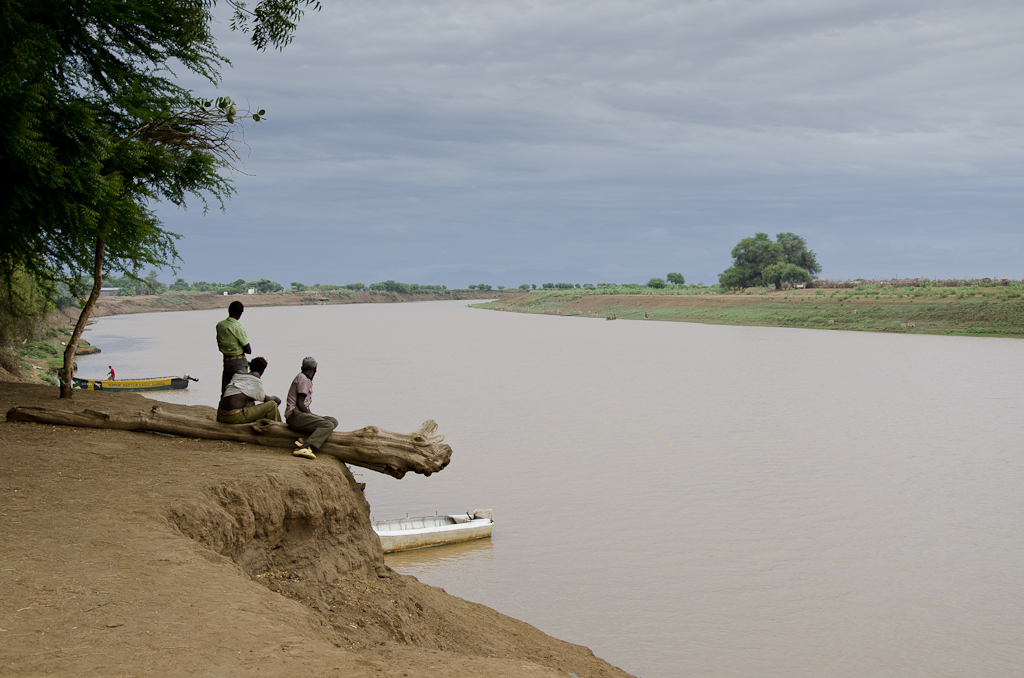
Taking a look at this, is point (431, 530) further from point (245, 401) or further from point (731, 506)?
point (731, 506)

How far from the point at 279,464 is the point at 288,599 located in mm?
2488

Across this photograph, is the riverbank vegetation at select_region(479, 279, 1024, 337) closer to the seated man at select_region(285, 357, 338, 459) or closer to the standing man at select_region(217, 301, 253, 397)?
the seated man at select_region(285, 357, 338, 459)

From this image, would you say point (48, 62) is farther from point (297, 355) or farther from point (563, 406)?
point (297, 355)

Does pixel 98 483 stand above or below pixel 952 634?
above

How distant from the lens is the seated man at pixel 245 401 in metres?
11.0

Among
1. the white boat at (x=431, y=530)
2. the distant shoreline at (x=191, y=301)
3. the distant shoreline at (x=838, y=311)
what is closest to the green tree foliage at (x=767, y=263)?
the distant shoreline at (x=838, y=311)

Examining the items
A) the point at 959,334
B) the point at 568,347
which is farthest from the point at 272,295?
the point at 959,334

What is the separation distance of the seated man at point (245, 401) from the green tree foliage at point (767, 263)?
118 metres

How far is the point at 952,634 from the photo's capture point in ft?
39.6

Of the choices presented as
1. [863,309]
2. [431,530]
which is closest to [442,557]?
[431,530]

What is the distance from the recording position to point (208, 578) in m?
7.31

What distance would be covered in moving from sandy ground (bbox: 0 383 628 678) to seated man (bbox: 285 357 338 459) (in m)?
0.30

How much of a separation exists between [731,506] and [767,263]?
11837 cm

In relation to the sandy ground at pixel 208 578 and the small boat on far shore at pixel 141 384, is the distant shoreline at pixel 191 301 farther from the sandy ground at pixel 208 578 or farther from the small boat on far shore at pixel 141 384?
the sandy ground at pixel 208 578
